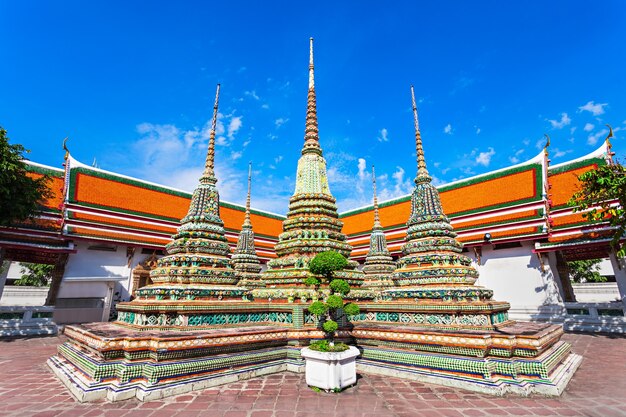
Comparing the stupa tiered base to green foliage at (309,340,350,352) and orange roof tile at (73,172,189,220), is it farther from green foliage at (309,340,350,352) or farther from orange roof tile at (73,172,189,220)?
orange roof tile at (73,172,189,220)

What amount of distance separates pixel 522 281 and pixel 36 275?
40.7 meters

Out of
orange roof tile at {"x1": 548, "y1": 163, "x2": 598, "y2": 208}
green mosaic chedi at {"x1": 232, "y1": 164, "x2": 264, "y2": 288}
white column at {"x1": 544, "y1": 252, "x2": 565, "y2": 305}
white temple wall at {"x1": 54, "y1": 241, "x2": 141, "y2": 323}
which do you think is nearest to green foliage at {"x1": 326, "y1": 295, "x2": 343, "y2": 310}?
green mosaic chedi at {"x1": 232, "y1": 164, "x2": 264, "y2": 288}

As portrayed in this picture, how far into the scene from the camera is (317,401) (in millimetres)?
5168

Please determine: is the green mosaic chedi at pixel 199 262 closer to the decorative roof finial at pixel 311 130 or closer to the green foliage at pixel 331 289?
the green foliage at pixel 331 289

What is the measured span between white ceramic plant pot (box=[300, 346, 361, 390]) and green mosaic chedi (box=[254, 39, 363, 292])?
2703mm

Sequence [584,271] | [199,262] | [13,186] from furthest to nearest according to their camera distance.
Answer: [584,271], [13,186], [199,262]

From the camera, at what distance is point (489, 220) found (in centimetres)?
1961

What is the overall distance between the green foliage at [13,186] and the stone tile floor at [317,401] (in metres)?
8.84

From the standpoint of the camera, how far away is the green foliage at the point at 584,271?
104ft

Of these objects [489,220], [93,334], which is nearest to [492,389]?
[93,334]

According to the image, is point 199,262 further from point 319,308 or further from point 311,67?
point 311,67

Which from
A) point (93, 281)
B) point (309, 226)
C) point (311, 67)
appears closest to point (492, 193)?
point (311, 67)

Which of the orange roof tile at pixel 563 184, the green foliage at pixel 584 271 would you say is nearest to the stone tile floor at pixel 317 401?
the orange roof tile at pixel 563 184

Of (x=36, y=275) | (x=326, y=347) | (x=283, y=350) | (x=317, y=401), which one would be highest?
(x=36, y=275)
